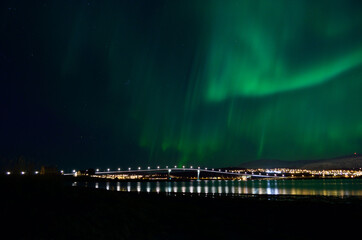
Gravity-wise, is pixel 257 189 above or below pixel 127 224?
above

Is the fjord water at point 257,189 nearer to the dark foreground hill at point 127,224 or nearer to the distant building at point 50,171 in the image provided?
the distant building at point 50,171

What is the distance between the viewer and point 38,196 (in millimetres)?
17609

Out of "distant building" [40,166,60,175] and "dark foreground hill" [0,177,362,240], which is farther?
"distant building" [40,166,60,175]

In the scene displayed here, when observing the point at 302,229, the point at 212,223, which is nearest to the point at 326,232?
the point at 302,229

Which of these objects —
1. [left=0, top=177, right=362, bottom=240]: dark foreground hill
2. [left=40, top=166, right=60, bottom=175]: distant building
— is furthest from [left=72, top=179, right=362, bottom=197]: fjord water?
[left=0, top=177, right=362, bottom=240]: dark foreground hill

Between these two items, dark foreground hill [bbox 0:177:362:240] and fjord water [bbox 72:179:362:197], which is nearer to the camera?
dark foreground hill [bbox 0:177:362:240]

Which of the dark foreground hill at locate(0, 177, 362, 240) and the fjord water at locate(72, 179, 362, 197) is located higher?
the fjord water at locate(72, 179, 362, 197)

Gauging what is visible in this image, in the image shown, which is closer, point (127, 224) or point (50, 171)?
point (127, 224)

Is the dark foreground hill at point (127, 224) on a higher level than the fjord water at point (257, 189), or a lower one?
lower

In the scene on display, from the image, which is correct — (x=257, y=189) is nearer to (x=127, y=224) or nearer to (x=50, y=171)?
(x=50, y=171)

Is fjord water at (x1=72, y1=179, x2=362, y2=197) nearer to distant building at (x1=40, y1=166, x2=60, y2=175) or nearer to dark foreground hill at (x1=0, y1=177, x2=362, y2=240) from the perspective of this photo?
distant building at (x1=40, y1=166, x2=60, y2=175)

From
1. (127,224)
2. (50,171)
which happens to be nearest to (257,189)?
(50,171)

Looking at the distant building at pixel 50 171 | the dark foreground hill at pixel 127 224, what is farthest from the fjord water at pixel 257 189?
the dark foreground hill at pixel 127 224

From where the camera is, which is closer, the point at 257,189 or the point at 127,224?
the point at 127,224
